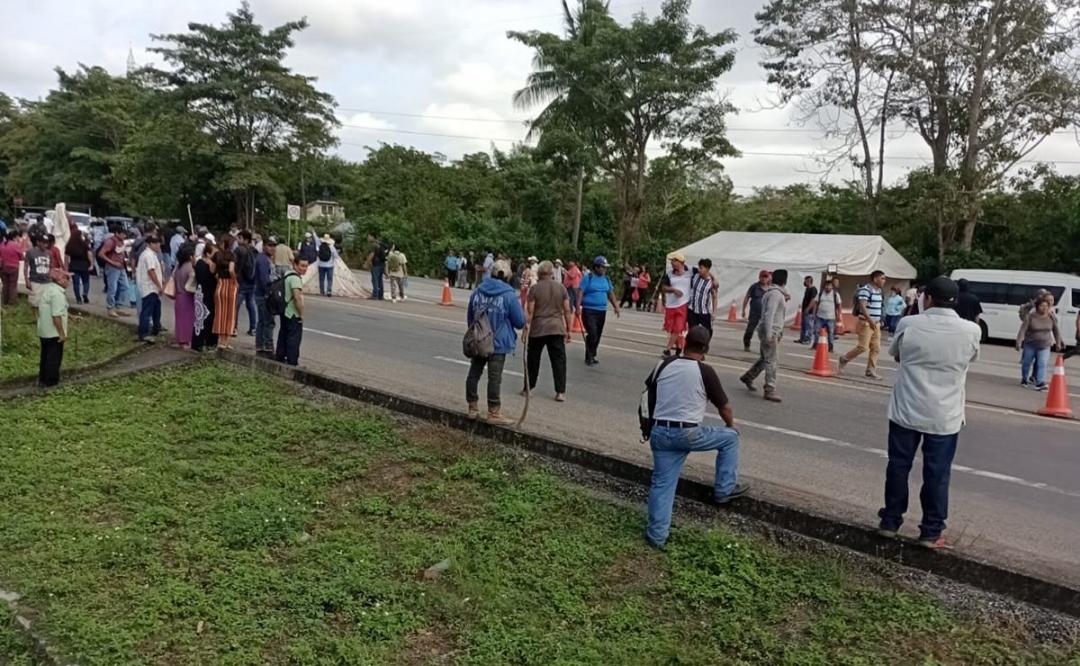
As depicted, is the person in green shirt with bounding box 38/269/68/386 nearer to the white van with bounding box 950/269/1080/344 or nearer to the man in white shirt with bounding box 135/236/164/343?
the man in white shirt with bounding box 135/236/164/343

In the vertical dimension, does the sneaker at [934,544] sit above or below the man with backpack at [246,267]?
below

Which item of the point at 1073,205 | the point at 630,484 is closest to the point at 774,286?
the point at 630,484

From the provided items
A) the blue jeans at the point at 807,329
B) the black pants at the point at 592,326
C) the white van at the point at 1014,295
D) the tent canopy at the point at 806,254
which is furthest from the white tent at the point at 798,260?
the black pants at the point at 592,326

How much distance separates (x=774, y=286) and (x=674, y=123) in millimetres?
24548

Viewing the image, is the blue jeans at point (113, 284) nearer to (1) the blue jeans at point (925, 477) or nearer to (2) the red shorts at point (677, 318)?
(2) the red shorts at point (677, 318)

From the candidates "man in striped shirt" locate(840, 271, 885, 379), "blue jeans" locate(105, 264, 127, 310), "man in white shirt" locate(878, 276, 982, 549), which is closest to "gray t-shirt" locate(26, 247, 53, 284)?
"blue jeans" locate(105, 264, 127, 310)

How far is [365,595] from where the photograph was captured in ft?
14.5

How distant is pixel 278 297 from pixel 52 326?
95.8 inches

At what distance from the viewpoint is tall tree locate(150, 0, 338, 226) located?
3650 centimetres

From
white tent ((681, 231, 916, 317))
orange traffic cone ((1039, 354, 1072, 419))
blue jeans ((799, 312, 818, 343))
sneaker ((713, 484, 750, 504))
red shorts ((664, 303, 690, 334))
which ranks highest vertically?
white tent ((681, 231, 916, 317))

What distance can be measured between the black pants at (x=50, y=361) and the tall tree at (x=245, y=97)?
29173 millimetres

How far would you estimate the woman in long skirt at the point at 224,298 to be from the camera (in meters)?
10.6

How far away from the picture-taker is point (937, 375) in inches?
188

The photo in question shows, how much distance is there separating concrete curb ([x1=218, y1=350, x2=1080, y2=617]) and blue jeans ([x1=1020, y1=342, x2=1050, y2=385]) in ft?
32.3
